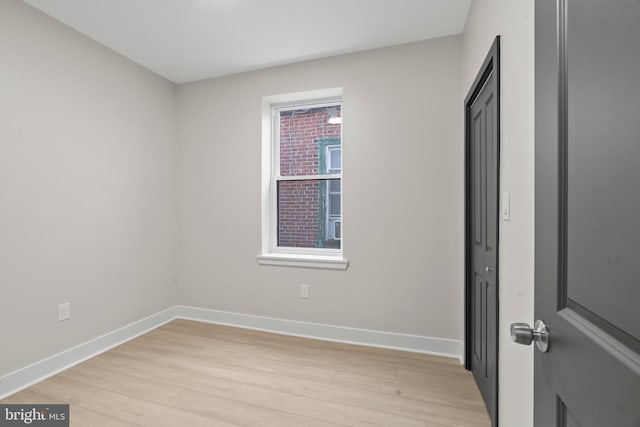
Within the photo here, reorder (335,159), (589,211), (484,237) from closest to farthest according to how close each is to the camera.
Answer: (589,211)
(484,237)
(335,159)

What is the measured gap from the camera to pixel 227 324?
10.5 feet

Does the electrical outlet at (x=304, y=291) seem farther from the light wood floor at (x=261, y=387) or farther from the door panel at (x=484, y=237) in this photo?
the door panel at (x=484, y=237)

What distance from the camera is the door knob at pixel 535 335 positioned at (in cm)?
68

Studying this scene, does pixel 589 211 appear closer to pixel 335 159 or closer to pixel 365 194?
pixel 365 194

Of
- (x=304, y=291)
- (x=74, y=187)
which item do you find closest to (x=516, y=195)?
(x=304, y=291)

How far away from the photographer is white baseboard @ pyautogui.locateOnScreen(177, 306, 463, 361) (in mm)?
2539

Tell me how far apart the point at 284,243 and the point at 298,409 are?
1679 mm

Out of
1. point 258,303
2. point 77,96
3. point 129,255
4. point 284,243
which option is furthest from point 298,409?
point 77,96

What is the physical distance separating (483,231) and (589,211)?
57.8 inches

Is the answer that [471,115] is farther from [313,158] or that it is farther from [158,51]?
[158,51]

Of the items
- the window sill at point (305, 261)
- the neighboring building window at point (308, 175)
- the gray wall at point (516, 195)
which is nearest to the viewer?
the gray wall at point (516, 195)

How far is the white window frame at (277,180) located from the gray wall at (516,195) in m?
1.56

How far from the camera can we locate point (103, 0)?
6.68 feet

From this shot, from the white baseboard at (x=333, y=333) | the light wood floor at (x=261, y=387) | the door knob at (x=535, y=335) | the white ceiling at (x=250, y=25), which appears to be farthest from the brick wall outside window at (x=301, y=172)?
the door knob at (x=535, y=335)
